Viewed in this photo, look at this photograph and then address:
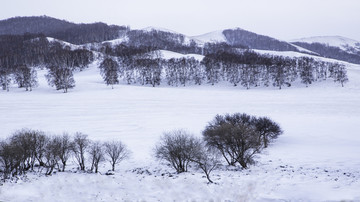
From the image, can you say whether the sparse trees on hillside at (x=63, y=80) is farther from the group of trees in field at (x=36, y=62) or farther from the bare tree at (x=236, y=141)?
the bare tree at (x=236, y=141)

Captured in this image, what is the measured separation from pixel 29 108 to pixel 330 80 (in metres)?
112

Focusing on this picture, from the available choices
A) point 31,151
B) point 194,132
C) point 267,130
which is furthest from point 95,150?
point 267,130

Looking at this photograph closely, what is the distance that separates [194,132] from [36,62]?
151 m

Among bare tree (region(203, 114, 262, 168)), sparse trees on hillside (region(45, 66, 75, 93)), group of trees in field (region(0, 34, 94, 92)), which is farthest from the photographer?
group of trees in field (region(0, 34, 94, 92))

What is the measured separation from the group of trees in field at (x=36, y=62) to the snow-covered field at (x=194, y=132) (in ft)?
27.0

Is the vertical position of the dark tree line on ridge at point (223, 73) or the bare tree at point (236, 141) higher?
the dark tree line on ridge at point (223, 73)

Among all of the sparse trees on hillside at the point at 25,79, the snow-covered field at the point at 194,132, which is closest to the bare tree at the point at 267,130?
the snow-covered field at the point at 194,132

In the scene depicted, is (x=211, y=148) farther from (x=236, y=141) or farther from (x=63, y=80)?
(x=63, y=80)

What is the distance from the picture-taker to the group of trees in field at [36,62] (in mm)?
87750

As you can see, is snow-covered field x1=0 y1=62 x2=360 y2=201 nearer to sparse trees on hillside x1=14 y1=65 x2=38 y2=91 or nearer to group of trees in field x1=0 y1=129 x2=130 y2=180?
group of trees in field x1=0 y1=129 x2=130 y2=180

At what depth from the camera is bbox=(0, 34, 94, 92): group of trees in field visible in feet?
288

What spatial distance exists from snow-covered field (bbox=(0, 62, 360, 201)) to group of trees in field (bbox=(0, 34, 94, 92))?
8216 mm

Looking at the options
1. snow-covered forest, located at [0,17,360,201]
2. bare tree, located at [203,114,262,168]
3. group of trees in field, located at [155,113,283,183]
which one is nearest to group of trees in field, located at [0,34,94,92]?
snow-covered forest, located at [0,17,360,201]

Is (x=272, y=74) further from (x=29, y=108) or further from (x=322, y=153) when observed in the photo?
(x=29, y=108)
